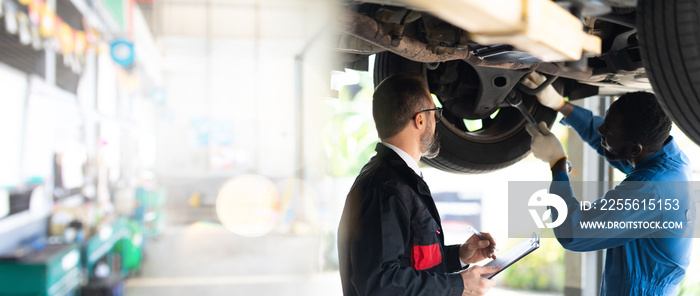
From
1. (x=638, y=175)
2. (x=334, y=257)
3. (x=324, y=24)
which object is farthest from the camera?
(x=334, y=257)

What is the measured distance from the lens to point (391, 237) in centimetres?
122

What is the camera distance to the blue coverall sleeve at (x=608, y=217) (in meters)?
1.52

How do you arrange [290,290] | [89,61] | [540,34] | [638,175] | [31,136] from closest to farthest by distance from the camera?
1. [540,34]
2. [638,175]
3. [31,136]
4. [89,61]
5. [290,290]

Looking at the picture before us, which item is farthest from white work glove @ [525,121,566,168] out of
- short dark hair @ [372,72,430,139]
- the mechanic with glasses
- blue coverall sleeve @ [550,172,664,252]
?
short dark hair @ [372,72,430,139]

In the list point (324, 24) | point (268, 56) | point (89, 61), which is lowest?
point (324, 24)

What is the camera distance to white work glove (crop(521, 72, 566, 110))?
181 cm

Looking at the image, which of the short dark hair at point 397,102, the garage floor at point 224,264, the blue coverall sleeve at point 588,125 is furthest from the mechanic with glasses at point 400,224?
the garage floor at point 224,264

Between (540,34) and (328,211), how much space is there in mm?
5400

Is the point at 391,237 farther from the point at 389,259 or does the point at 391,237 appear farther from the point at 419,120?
the point at 419,120

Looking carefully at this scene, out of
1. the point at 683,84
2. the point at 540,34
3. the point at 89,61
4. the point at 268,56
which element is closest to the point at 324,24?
the point at 540,34

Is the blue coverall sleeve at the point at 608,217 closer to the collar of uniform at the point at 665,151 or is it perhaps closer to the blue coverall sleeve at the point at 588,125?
the collar of uniform at the point at 665,151

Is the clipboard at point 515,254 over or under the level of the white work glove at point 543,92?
under

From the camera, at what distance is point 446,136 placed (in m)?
1.92

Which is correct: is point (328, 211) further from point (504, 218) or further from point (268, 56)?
point (268, 56)
